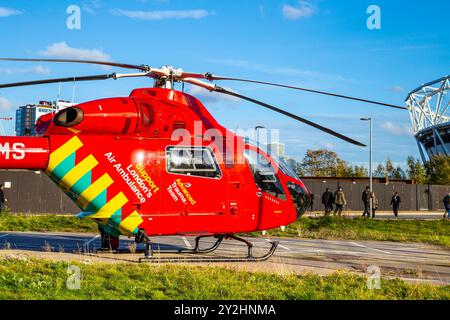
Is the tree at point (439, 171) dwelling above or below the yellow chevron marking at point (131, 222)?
above

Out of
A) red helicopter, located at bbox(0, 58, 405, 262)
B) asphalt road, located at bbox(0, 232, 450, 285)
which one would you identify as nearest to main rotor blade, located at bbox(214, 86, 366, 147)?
red helicopter, located at bbox(0, 58, 405, 262)

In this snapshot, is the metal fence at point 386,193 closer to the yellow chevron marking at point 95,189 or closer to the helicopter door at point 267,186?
the helicopter door at point 267,186

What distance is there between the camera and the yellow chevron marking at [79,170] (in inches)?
446

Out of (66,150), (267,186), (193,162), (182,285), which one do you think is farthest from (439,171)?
(182,285)

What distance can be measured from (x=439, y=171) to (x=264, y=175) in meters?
60.5

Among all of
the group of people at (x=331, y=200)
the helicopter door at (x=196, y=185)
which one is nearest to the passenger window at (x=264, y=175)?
the helicopter door at (x=196, y=185)

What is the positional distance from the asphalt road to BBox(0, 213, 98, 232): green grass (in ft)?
6.10

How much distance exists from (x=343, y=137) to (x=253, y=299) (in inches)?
155

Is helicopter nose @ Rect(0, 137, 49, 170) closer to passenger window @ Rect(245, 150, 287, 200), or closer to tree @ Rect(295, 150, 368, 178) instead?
passenger window @ Rect(245, 150, 287, 200)

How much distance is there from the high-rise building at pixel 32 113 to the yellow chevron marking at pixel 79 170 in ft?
4.32

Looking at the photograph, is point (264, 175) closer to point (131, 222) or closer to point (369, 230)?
point (131, 222)

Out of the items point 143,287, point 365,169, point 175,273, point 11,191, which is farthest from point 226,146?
point 365,169

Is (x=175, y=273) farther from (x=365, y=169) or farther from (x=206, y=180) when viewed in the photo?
(x=365, y=169)

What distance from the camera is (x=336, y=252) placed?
14914 millimetres
